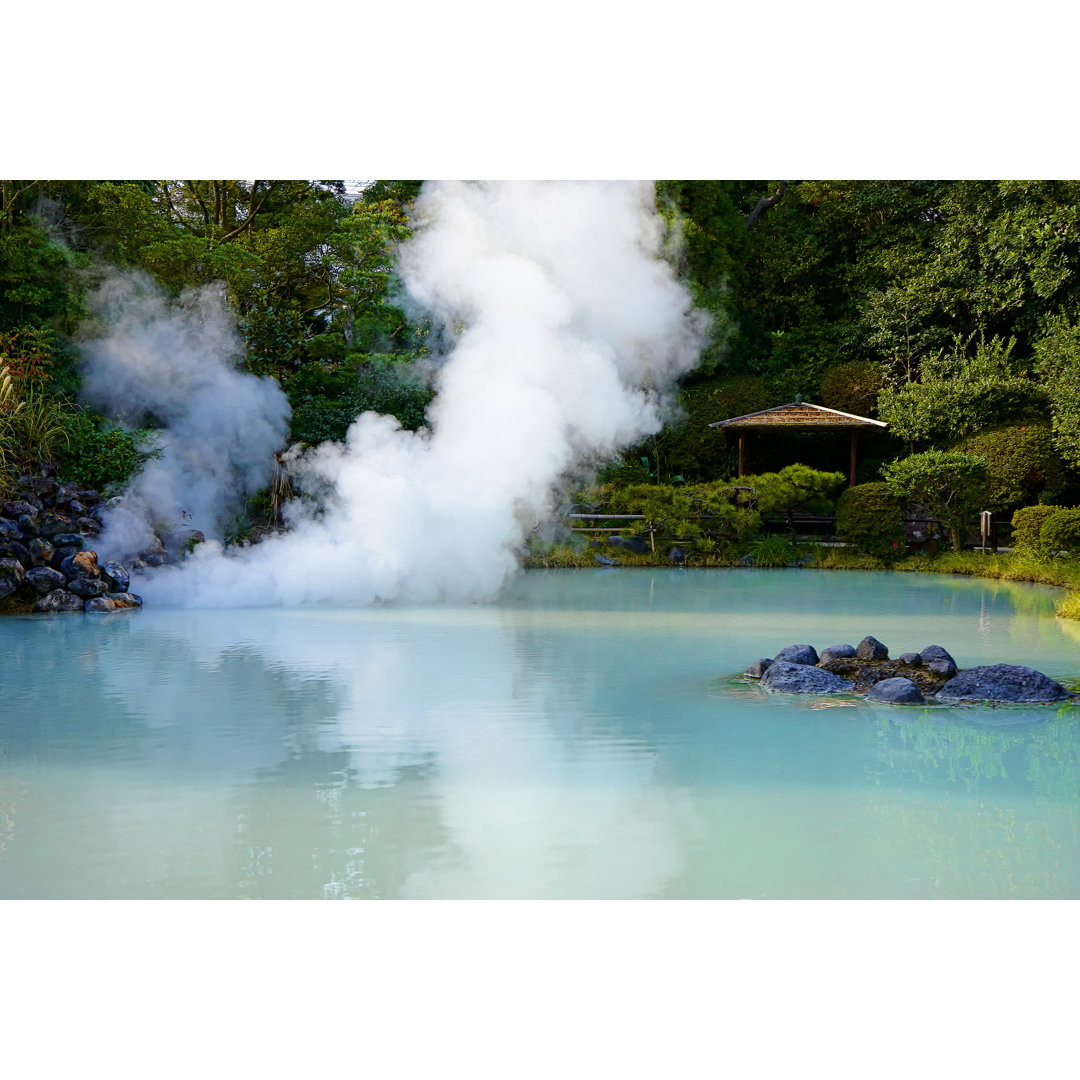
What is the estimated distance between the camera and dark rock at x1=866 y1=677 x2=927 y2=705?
586 cm

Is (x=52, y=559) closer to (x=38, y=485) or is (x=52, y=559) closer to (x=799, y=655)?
(x=38, y=485)

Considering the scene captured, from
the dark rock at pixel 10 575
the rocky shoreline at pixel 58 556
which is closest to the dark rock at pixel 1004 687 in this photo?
the rocky shoreline at pixel 58 556

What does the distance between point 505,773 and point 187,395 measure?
9.99 meters

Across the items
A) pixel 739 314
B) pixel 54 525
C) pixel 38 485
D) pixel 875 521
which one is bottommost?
pixel 875 521

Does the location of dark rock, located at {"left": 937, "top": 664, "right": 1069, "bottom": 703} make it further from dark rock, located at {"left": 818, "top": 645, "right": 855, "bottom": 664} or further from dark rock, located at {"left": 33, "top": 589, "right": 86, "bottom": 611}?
dark rock, located at {"left": 33, "top": 589, "right": 86, "bottom": 611}

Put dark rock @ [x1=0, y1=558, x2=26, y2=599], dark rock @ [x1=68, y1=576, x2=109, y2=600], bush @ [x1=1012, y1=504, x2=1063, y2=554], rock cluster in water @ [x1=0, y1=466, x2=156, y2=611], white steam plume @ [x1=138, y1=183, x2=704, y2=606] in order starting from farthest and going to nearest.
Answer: bush @ [x1=1012, y1=504, x2=1063, y2=554] → white steam plume @ [x1=138, y1=183, x2=704, y2=606] → dark rock @ [x1=68, y1=576, x2=109, y2=600] → rock cluster in water @ [x1=0, y1=466, x2=156, y2=611] → dark rock @ [x1=0, y1=558, x2=26, y2=599]

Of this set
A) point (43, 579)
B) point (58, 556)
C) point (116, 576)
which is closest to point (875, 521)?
point (116, 576)

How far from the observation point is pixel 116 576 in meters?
10.1

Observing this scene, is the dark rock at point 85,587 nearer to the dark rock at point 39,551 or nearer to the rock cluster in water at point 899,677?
the dark rock at point 39,551

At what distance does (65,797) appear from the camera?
4242 mm

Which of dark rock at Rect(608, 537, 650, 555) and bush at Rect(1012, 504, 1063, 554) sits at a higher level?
bush at Rect(1012, 504, 1063, 554)

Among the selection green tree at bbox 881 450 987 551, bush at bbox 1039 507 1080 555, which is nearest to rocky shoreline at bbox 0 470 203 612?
green tree at bbox 881 450 987 551

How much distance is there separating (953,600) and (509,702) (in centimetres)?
665

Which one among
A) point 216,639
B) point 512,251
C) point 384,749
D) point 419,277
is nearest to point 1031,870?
point 384,749
